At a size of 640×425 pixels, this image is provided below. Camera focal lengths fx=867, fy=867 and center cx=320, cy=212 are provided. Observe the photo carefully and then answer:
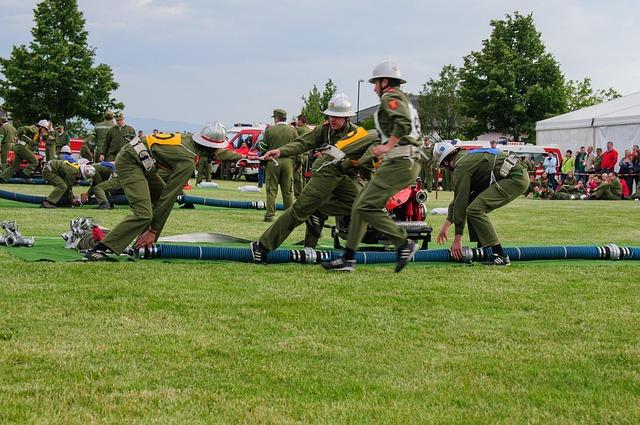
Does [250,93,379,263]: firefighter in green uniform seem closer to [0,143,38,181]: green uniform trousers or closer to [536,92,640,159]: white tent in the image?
[0,143,38,181]: green uniform trousers

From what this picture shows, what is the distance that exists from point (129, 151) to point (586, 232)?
8762mm

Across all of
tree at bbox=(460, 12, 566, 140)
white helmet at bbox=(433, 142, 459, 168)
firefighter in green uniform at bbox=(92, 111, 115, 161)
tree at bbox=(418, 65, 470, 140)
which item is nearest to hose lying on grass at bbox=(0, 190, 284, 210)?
firefighter in green uniform at bbox=(92, 111, 115, 161)

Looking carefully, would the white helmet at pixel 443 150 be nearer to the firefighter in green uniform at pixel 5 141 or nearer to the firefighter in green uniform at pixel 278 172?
the firefighter in green uniform at pixel 278 172

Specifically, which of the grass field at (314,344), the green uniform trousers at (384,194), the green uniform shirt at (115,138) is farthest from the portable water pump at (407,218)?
the green uniform shirt at (115,138)

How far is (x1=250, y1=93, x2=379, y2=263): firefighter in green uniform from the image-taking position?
386 inches

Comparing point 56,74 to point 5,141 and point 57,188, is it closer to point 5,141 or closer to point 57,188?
point 5,141

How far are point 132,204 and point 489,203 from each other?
408 centimetres

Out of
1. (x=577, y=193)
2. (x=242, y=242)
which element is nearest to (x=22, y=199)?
(x=242, y=242)

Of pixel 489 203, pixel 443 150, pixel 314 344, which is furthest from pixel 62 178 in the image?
pixel 314 344

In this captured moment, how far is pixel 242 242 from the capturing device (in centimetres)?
1193

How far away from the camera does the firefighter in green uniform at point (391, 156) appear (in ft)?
28.3

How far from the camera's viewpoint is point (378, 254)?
1011 centimetres

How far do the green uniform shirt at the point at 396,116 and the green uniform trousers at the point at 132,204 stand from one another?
2727 mm

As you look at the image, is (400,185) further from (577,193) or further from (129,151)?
(577,193)
